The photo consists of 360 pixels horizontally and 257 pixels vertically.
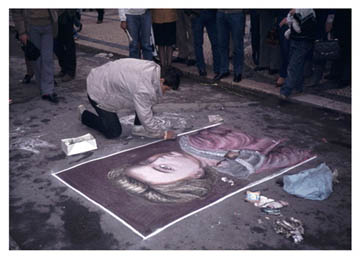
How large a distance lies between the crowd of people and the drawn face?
41 cm

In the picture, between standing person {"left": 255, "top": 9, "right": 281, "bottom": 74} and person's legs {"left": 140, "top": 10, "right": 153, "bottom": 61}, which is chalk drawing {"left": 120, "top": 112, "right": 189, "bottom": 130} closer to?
person's legs {"left": 140, "top": 10, "right": 153, "bottom": 61}

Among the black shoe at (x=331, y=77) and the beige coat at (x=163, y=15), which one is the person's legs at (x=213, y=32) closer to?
the beige coat at (x=163, y=15)

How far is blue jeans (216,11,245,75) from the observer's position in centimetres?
603

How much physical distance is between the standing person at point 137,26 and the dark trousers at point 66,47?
0.93m

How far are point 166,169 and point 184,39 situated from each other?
4.27 meters

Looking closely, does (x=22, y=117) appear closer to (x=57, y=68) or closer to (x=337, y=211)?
(x=57, y=68)

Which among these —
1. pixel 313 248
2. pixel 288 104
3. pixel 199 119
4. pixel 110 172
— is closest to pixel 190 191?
pixel 110 172

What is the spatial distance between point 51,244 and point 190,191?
1242mm

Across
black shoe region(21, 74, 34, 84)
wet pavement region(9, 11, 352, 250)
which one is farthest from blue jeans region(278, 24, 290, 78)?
black shoe region(21, 74, 34, 84)

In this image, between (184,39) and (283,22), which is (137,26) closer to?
(184,39)

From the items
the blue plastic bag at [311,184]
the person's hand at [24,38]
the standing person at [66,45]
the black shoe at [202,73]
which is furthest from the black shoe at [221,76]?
the blue plastic bag at [311,184]

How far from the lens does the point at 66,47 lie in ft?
22.3

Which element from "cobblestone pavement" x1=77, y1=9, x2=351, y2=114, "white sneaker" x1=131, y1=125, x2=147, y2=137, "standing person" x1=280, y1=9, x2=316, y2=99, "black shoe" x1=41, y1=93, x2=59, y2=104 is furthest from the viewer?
"black shoe" x1=41, y1=93, x2=59, y2=104

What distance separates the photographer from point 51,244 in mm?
2869
